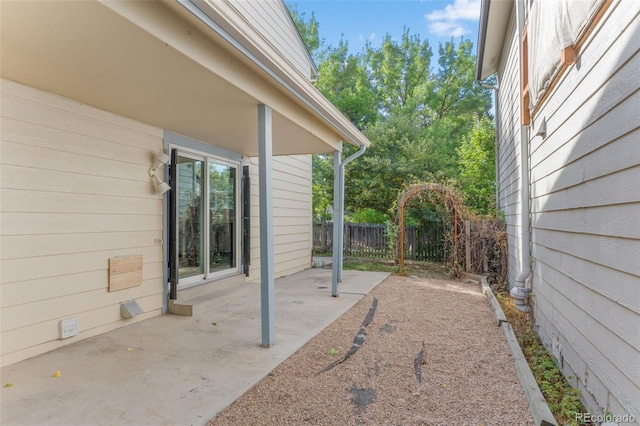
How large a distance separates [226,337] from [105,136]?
239 centimetres

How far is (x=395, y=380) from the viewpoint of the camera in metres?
2.76

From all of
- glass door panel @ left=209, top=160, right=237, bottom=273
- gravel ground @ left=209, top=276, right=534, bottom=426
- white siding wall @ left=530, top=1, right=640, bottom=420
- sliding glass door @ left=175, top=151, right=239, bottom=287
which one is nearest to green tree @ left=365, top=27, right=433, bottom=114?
glass door panel @ left=209, top=160, right=237, bottom=273

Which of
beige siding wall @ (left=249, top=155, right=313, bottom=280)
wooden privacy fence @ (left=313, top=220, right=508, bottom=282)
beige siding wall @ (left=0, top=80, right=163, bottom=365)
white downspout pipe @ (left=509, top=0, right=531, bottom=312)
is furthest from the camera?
wooden privacy fence @ (left=313, top=220, right=508, bottom=282)

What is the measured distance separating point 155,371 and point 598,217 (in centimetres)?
325

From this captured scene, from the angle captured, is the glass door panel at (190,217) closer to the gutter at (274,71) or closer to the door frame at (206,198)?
the door frame at (206,198)

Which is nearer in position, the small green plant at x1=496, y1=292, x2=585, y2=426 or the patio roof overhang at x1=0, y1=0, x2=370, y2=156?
the patio roof overhang at x1=0, y1=0, x2=370, y2=156

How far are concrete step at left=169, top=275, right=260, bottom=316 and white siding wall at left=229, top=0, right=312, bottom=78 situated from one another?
4.01m

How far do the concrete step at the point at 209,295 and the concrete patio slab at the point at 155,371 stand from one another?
13 cm

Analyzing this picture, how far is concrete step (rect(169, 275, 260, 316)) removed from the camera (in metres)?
4.39

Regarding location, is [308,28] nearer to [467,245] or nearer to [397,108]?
[397,108]

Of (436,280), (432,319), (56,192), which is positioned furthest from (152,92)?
(436,280)

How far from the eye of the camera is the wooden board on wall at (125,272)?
3795mm

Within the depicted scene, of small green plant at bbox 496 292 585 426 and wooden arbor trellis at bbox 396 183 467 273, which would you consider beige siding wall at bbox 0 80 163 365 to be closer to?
small green plant at bbox 496 292 585 426

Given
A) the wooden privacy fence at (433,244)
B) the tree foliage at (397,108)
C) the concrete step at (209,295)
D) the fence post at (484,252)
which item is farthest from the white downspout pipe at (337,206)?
the tree foliage at (397,108)
